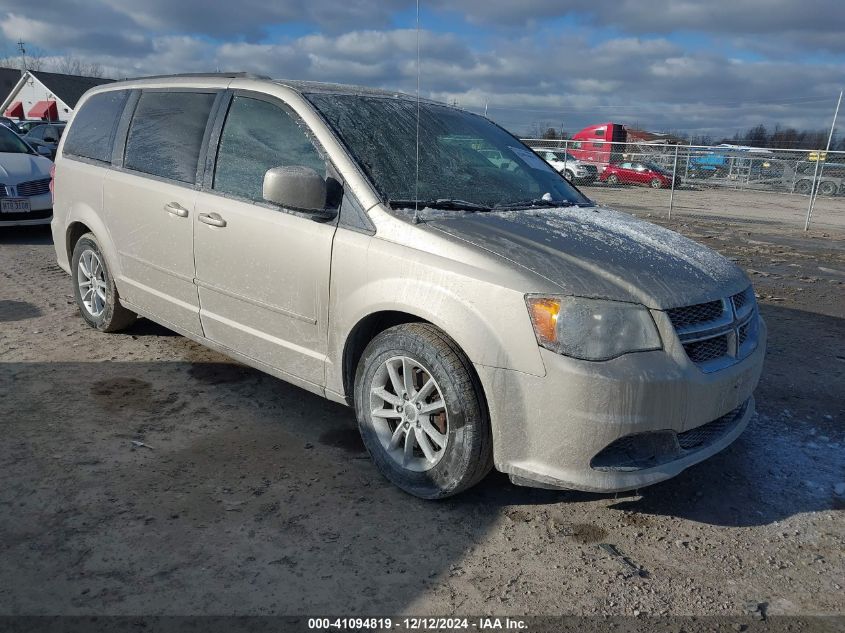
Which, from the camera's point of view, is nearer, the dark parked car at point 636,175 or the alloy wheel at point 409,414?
the alloy wheel at point 409,414

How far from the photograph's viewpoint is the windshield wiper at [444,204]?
11.0ft

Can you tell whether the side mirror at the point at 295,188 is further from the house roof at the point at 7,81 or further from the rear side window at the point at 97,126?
the house roof at the point at 7,81

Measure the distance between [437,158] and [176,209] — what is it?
5.27 feet

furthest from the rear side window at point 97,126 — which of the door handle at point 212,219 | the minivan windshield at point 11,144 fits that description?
the minivan windshield at point 11,144

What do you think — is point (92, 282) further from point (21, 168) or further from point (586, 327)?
point (21, 168)

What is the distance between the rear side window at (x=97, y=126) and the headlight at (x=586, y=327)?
3.62 metres

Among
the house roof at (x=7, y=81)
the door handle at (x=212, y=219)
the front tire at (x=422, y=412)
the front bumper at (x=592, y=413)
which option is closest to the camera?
the front bumper at (x=592, y=413)

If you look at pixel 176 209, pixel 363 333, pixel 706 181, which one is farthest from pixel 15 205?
pixel 706 181

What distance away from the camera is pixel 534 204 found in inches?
153

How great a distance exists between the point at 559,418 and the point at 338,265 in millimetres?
1274

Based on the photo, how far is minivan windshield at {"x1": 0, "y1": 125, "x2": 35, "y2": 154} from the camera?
10.2m

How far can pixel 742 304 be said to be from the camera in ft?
11.1

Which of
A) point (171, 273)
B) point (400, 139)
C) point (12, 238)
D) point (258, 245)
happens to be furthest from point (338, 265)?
point (12, 238)

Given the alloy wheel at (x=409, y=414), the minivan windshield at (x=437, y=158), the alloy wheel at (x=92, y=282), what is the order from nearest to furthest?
the alloy wheel at (x=409, y=414), the minivan windshield at (x=437, y=158), the alloy wheel at (x=92, y=282)
